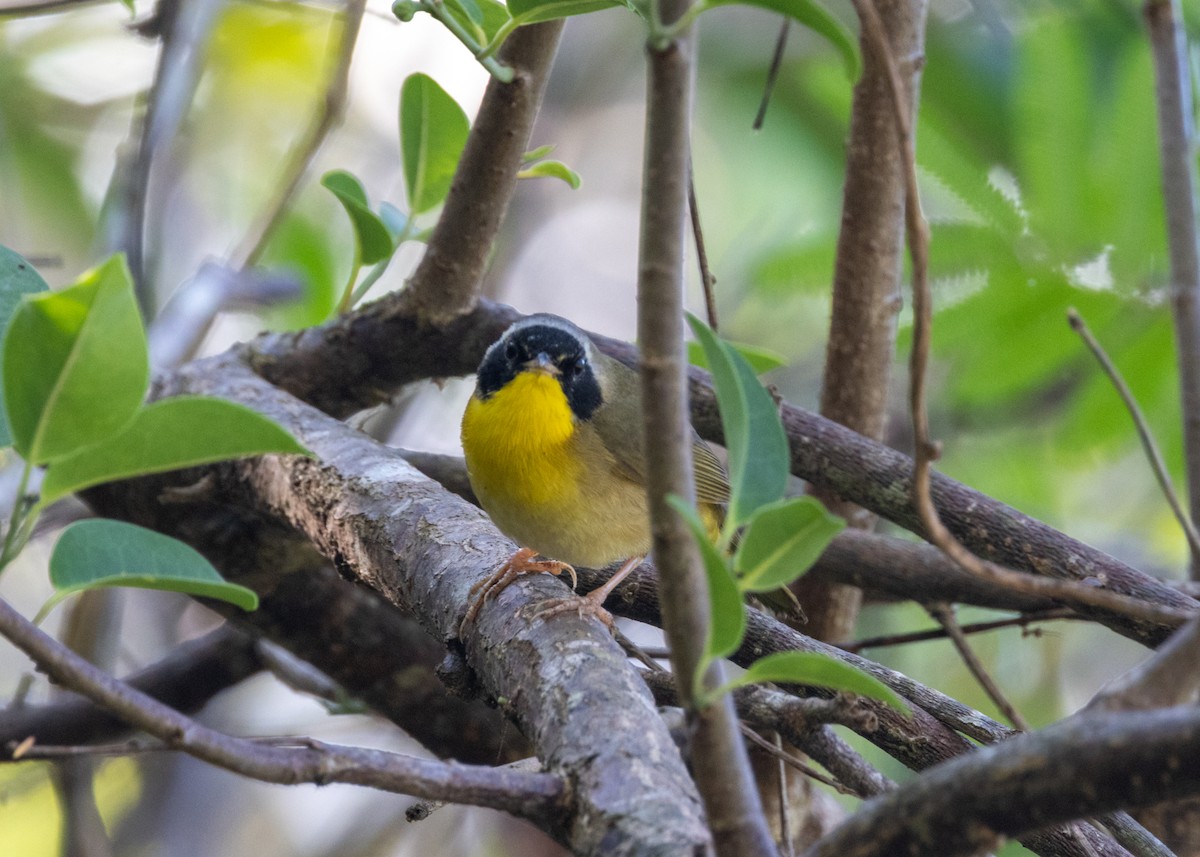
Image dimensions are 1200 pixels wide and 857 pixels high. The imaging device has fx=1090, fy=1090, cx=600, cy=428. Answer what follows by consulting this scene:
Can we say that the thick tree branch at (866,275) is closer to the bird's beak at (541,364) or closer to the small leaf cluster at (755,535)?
the bird's beak at (541,364)

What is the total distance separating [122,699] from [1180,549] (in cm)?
552

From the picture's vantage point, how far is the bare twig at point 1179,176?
3225 mm

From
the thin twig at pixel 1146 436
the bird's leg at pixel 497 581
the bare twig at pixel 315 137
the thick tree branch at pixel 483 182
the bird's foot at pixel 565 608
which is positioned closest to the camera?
the bird's foot at pixel 565 608

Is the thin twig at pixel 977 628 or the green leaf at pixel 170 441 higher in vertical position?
the green leaf at pixel 170 441

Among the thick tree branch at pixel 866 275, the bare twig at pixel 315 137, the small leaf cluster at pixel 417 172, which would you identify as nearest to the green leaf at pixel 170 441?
the small leaf cluster at pixel 417 172

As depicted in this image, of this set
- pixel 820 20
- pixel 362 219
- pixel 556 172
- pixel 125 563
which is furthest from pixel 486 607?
pixel 362 219

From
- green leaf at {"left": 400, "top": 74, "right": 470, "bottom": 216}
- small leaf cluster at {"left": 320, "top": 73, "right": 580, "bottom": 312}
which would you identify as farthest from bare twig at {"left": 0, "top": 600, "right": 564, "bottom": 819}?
green leaf at {"left": 400, "top": 74, "right": 470, "bottom": 216}

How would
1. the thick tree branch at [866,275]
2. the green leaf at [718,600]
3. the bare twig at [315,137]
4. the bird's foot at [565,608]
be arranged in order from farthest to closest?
the bare twig at [315,137]
the thick tree branch at [866,275]
the bird's foot at [565,608]
the green leaf at [718,600]

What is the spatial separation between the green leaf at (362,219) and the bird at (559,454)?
0.46 m

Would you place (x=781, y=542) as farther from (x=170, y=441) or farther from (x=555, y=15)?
(x=555, y=15)

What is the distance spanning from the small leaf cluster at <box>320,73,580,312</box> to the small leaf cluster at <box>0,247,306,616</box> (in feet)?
5.76

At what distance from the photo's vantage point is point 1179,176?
3232mm

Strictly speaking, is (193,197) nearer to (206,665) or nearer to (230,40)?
(230,40)

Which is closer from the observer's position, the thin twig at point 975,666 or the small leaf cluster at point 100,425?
the small leaf cluster at point 100,425
